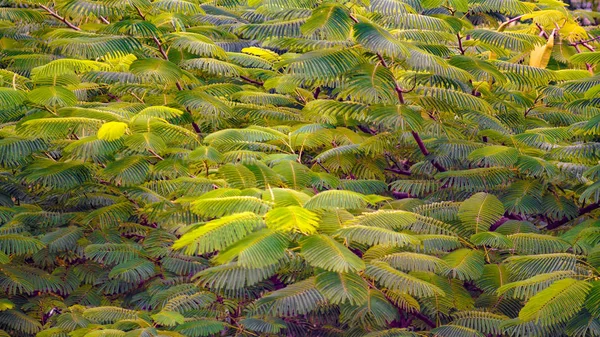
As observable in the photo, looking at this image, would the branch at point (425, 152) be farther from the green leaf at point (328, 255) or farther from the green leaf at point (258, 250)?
the green leaf at point (258, 250)

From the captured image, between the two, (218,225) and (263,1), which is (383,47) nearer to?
(263,1)

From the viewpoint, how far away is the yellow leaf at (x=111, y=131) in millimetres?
3230

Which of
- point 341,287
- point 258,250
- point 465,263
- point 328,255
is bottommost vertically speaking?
point 465,263

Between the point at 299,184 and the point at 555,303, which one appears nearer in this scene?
the point at 555,303

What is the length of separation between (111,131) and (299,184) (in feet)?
2.69

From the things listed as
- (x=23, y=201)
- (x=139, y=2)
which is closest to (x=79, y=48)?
(x=139, y=2)

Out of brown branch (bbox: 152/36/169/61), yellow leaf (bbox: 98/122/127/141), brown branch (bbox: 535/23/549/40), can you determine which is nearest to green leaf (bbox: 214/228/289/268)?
yellow leaf (bbox: 98/122/127/141)

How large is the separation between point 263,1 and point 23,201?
76.1 inches

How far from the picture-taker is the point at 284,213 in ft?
7.89

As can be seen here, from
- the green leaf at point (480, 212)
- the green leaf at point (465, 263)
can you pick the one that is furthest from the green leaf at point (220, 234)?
the green leaf at point (480, 212)

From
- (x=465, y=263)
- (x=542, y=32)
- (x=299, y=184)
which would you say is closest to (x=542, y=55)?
(x=542, y=32)

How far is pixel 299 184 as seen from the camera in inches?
126

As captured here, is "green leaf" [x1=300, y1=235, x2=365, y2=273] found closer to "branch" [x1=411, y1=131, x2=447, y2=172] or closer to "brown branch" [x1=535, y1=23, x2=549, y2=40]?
"branch" [x1=411, y1=131, x2=447, y2=172]

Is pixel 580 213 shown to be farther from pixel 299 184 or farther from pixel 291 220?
pixel 291 220
